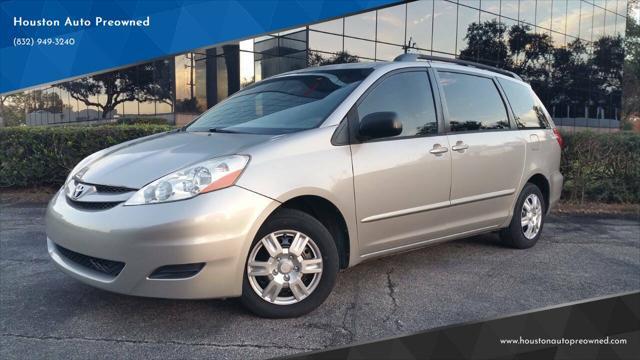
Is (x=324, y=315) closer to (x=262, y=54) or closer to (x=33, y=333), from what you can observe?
(x=33, y=333)

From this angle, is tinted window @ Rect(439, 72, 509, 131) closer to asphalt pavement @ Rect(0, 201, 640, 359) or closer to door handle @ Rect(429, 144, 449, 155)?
door handle @ Rect(429, 144, 449, 155)

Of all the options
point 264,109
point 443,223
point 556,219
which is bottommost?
point 556,219

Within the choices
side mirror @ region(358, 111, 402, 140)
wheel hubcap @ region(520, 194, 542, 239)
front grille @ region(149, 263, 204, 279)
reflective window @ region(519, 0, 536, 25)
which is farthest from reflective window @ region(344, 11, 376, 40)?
front grille @ region(149, 263, 204, 279)

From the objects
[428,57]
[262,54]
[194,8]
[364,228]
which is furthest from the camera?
[262,54]

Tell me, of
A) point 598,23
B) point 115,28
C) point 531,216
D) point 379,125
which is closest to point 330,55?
point 115,28

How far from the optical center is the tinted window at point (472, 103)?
14.8 feet

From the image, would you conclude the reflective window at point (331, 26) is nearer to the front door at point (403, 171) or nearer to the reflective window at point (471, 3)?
the reflective window at point (471, 3)

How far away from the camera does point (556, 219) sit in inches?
285

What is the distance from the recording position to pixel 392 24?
2314 cm

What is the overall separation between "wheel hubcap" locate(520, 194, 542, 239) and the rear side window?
0.77 m

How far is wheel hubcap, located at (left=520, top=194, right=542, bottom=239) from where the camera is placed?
527 cm

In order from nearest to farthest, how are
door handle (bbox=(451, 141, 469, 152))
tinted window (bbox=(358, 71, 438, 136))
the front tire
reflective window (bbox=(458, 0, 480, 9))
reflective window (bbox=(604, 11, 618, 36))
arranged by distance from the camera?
1. the front tire
2. tinted window (bbox=(358, 71, 438, 136))
3. door handle (bbox=(451, 141, 469, 152))
4. reflective window (bbox=(458, 0, 480, 9))
5. reflective window (bbox=(604, 11, 618, 36))

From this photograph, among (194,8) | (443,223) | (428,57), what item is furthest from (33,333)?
(194,8)

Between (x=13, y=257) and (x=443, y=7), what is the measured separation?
76.9 feet
